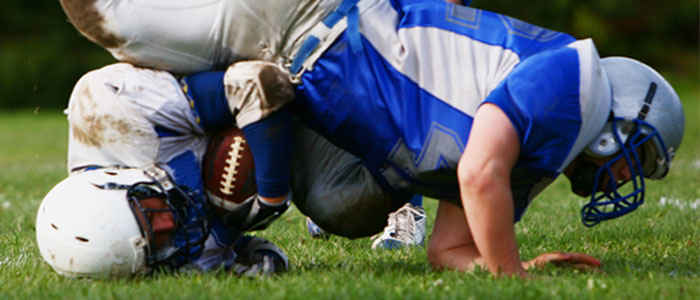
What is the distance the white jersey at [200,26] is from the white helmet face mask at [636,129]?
36.4 inches

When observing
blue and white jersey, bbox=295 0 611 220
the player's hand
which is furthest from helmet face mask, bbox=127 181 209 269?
the player's hand

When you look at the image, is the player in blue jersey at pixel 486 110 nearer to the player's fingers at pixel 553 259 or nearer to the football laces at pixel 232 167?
the player's fingers at pixel 553 259

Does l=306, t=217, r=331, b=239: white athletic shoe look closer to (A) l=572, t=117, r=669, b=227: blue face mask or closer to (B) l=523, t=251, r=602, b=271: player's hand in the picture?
(B) l=523, t=251, r=602, b=271: player's hand

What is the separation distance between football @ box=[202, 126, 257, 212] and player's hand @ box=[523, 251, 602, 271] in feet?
3.25

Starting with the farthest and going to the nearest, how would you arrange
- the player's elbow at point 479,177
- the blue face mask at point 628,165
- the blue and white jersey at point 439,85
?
the blue face mask at point 628,165 → the blue and white jersey at point 439,85 → the player's elbow at point 479,177

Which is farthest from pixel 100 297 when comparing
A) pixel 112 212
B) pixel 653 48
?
pixel 653 48

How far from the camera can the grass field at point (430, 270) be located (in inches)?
95.6

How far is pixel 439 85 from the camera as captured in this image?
8.61 ft

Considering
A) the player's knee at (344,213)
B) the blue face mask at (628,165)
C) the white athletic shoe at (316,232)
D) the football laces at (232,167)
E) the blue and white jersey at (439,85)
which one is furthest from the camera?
the white athletic shoe at (316,232)

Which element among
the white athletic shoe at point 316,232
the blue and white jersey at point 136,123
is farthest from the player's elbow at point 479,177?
the white athletic shoe at point 316,232

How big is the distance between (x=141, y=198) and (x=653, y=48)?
2095cm

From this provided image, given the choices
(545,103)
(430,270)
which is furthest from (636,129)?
(430,270)

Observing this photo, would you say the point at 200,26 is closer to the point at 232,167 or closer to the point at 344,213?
the point at 232,167

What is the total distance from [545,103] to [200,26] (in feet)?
3.66
